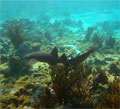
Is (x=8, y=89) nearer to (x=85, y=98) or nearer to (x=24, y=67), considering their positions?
(x=24, y=67)

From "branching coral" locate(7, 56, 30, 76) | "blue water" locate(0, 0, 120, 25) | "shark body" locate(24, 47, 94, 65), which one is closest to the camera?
"shark body" locate(24, 47, 94, 65)

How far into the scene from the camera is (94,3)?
65312 mm

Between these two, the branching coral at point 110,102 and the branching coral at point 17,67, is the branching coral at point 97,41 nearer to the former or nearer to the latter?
the branching coral at point 17,67

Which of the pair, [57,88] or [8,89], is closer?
[57,88]

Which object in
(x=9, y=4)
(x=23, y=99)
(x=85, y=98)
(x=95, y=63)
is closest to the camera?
(x=85, y=98)

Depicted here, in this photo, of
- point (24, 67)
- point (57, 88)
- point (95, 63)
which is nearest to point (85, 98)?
point (57, 88)

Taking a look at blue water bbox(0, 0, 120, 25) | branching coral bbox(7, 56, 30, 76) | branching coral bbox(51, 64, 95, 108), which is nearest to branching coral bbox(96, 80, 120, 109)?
branching coral bbox(51, 64, 95, 108)

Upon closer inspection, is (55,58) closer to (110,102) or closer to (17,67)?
(17,67)

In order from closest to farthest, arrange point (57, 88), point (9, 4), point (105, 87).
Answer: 1. point (57, 88)
2. point (105, 87)
3. point (9, 4)

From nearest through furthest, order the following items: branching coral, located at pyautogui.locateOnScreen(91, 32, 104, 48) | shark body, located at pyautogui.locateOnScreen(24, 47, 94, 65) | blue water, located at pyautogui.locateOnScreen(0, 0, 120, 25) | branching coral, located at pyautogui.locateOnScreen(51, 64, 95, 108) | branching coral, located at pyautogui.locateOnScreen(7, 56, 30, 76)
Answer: branching coral, located at pyautogui.locateOnScreen(51, 64, 95, 108)
shark body, located at pyautogui.locateOnScreen(24, 47, 94, 65)
branching coral, located at pyautogui.locateOnScreen(7, 56, 30, 76)
branching coral, located at pyautogui.locateOnScreen(91, 32, 104, 48)
blue water, located at pyautogui.locateOnScreen(0, 0, 120, 25)

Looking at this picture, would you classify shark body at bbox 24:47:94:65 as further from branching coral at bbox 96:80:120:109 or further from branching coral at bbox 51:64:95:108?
branching coral at bbox 96:80:120:109

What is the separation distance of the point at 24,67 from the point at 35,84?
226cm

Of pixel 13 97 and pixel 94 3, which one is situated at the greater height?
pixel 94 3

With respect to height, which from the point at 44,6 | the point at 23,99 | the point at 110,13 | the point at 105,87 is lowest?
the point at 23,99
